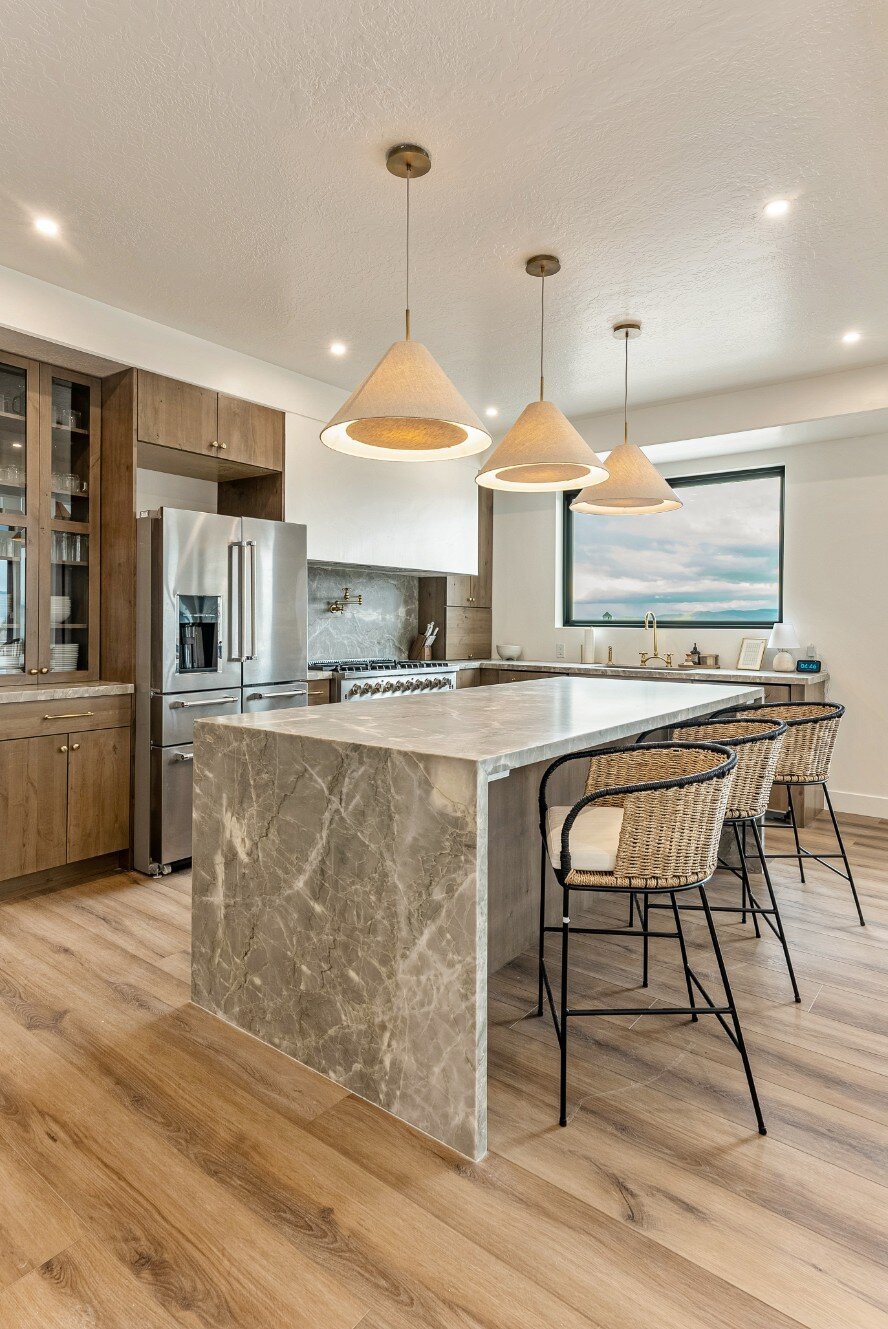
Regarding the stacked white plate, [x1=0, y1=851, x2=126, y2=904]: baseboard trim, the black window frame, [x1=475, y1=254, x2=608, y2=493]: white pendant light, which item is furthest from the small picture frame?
the stacked white plate

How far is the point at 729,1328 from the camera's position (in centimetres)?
125

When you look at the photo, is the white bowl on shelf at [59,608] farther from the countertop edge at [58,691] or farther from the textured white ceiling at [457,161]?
the textured white ceiling at [457,161]

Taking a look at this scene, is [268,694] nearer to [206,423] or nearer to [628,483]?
[206,423]

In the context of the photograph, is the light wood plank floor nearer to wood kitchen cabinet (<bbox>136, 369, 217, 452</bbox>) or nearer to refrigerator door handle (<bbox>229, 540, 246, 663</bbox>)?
refrigerator door handle (<bbox>229, 540, 246, 663</bbox>)

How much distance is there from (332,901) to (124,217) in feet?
8.48

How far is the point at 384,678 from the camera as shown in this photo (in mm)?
4797

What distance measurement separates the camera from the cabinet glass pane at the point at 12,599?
11.4 ft

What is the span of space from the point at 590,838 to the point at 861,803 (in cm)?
367

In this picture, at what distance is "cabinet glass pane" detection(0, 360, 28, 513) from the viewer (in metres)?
3.44

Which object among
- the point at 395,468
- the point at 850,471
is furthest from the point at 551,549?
the point at 850,471

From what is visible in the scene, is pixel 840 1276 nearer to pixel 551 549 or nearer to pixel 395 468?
pixel 395 468

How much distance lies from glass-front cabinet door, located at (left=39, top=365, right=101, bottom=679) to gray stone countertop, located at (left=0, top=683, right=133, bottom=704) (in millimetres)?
204

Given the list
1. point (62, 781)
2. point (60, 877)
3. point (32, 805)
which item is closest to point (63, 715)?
point (62, 781)

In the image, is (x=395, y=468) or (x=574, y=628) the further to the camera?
(x=574, y=628)
